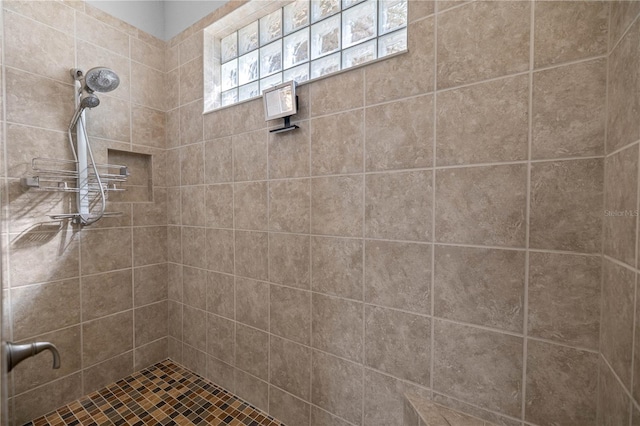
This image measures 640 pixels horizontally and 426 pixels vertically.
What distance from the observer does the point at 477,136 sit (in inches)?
35.3

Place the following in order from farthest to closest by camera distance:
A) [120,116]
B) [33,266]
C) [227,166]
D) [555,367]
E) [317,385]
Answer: [120,116], [227,166], [33,266], [317,385], [555,367]

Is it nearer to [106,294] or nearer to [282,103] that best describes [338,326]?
[282,103]

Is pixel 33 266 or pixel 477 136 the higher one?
pixel 477 136

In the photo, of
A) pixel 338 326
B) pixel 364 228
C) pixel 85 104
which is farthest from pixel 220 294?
pixel 85 104

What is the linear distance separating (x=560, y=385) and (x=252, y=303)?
49.8 inches

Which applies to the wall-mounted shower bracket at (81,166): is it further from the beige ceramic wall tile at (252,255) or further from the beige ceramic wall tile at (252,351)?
the beige ceramic wall tile at (252,351)

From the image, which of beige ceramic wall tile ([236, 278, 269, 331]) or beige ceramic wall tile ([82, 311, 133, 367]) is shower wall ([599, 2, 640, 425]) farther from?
beige ceramic wall tile ([82, 311, 133, 367])

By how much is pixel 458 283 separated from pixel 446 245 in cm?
13

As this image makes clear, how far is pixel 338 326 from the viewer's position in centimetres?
119

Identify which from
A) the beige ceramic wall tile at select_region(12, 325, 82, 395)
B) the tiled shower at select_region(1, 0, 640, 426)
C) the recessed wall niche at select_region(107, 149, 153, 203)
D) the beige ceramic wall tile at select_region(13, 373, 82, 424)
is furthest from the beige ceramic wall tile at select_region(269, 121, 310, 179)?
the beige ceramic wall tile at select_region(13, 373, 82, 424)

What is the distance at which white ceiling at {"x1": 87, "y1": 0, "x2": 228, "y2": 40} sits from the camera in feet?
5.41

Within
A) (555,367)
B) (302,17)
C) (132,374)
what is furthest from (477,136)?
(132,374)

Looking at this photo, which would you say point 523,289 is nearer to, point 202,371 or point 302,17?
point 302,17

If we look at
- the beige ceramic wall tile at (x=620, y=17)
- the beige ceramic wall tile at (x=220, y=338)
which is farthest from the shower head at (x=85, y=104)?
the beige ceramic wall tile at (x=620, y=17)
